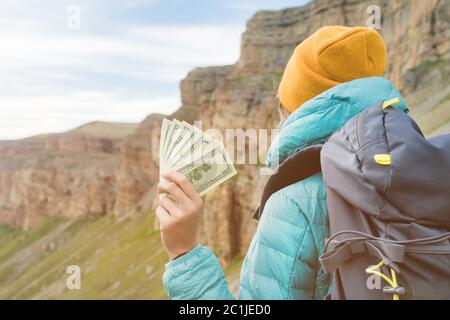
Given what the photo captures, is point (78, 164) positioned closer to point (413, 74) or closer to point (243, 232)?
point (243, 232)

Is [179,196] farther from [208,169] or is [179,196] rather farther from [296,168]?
[296,168]

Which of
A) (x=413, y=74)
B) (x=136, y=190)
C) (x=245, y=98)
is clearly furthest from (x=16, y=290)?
(x=413, y=74)

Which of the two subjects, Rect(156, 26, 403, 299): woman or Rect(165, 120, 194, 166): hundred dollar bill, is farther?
Rect(165, 120, 194, 166): hundred dollar bill

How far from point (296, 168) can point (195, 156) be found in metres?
0.58

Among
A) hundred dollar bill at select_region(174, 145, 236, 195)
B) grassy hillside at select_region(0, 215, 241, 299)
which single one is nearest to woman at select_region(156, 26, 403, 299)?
hundred dollar bill at select_region(174, 145, 236, 195)

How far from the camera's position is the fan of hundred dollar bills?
3.13 metres

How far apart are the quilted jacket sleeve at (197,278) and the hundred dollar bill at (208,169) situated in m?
0.40

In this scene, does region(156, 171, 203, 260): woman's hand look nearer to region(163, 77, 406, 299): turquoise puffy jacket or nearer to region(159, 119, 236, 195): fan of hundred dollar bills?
region(163, 77, 406, 299): turquoise puffy jacket

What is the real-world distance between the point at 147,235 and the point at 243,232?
5296cm

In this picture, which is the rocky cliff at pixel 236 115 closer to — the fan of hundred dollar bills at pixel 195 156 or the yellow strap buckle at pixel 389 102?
the fan of hundred dollar bills at pixel 195 156

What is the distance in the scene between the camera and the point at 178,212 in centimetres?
282

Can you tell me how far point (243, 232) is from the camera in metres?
67.7

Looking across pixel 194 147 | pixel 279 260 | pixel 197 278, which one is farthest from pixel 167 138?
pixel 279 260

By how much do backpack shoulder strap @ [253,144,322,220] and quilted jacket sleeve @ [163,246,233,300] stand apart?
0.54m
